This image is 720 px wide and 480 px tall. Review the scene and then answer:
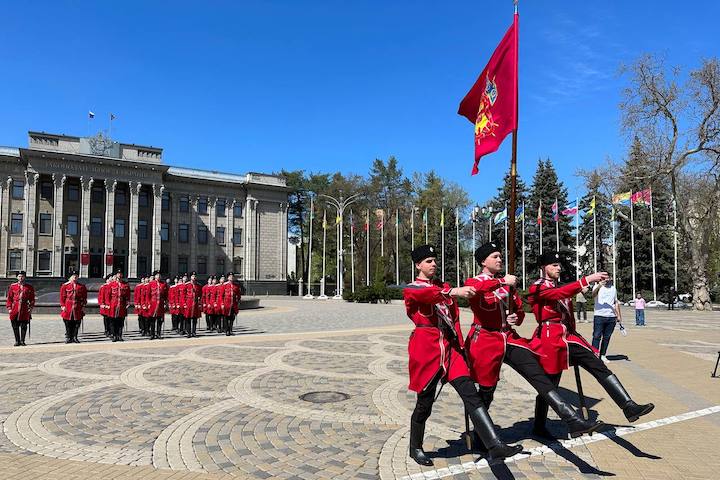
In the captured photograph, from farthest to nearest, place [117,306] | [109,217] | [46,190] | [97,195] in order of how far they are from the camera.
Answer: [97,195]
[109,217]
[46,190]
[117,306]

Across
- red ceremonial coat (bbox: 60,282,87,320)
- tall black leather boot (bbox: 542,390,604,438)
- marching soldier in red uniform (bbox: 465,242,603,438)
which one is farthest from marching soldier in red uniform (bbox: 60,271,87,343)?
tall black leather boot (bbox: 542,390,604,438)

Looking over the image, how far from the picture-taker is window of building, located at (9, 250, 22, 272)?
5344 cm

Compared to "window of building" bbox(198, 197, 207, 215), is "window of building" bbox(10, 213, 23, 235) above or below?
below

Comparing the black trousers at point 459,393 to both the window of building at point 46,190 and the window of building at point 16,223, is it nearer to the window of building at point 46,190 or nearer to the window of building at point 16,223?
the window of building at point 46,190

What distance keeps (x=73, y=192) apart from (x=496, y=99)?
60.1 metres

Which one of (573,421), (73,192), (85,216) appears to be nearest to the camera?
(573,421)

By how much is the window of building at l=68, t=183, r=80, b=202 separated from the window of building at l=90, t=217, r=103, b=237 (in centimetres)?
284

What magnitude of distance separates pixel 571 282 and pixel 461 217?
70.1 meters

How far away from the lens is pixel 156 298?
16062 millimetres

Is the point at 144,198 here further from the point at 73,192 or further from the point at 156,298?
the point at 156,298

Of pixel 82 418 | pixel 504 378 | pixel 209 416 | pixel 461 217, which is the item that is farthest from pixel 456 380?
pixel 461 217

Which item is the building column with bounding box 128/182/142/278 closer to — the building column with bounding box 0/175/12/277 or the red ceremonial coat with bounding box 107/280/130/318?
the building column with bounding box 0/175/12/277

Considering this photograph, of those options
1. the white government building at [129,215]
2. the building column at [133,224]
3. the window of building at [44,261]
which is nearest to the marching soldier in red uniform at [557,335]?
the white government building at [129,215]

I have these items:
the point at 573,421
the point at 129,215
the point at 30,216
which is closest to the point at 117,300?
the point at 573,421
